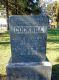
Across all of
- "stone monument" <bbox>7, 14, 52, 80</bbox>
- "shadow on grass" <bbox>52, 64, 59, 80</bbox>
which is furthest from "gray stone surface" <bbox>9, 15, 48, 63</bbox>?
"shadow on grass" <bbox>52, 64, 59, 80</bbox>

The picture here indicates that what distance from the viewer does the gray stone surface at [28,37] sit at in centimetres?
605

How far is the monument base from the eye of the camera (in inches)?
238

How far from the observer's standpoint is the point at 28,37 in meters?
6.16

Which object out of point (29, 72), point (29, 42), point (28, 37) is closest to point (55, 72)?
point (29, 72)

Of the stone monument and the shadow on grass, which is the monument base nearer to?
the stone monument

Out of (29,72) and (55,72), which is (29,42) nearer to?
(29,72)

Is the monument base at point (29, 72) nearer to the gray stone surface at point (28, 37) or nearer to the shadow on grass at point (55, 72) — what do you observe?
the gray stone surface at point (28, 37)

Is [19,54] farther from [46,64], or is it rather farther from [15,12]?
[15,12]

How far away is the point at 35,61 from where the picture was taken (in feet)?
20.8

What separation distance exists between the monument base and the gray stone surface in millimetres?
317

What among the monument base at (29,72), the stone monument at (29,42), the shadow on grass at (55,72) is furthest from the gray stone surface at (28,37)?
the shadow on grass at (55,72)

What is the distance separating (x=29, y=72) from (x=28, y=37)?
0.88m

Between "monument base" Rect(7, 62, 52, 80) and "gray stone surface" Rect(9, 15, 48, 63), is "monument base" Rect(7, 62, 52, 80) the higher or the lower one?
the lower one

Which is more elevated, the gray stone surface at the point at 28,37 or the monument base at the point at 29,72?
the gray stone surface at the point at 28,37
